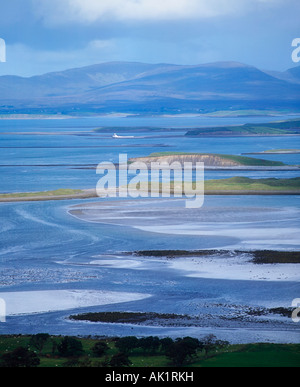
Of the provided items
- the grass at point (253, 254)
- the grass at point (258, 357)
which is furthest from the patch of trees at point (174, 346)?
the grass at point (253, 254)

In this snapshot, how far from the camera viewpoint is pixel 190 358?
14.1 metres

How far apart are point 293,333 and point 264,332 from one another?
58cm

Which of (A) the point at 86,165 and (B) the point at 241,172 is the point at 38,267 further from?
(A) the point at 86,165

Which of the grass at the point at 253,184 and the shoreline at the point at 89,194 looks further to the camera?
the grass at the point at 253,184

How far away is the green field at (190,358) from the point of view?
13820 millimetres

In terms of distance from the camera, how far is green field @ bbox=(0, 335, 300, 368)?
13820 mm

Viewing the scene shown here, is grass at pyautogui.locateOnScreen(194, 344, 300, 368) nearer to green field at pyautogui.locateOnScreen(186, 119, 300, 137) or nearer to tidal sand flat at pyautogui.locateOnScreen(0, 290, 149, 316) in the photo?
tidal sand flat at pyautogui.locateOnScreen(0, 290, 149, 316)

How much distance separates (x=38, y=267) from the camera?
894 inches

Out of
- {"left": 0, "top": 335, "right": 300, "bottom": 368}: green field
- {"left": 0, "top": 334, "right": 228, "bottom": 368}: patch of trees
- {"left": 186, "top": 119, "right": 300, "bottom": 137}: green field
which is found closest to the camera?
{"left": 0, "top": 334, "right": 228, "bottom": 368}: patch of trees

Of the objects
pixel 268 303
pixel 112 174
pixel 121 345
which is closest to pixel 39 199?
pixel 112 174

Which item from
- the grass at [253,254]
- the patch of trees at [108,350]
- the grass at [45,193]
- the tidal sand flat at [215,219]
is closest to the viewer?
the patch of trees at [108,350]

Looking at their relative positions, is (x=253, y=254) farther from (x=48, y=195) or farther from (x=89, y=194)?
(x=48, y=195)

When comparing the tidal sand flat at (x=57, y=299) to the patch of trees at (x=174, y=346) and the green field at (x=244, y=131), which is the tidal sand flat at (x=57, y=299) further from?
the green field at (x=244, y=131)

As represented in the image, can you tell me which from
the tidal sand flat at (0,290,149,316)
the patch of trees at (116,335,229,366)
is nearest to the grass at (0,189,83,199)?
the tidal sand flat at (0,290,149,316)
